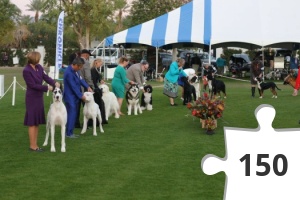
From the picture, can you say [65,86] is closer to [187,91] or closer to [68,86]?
[68,86]

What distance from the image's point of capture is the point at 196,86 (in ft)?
66.4

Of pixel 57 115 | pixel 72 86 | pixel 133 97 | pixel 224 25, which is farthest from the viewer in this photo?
pixel 224 25

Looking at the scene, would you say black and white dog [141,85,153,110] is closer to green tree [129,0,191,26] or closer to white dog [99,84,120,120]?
white dog [99,84,120,120]

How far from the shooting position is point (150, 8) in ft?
196

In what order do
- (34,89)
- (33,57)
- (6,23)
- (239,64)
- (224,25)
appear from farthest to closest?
(6,23), (239,64), (224,25), (34,89), (33,57)

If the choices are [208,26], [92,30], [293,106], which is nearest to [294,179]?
[293,106]

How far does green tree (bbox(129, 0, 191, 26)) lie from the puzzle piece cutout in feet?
187

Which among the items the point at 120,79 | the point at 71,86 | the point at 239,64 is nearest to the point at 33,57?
the point at 71,86

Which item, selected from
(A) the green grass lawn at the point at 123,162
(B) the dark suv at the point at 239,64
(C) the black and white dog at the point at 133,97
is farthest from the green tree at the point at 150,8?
(A) the green grass lawn at the point at 123,162

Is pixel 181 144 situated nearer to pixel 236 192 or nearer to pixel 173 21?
pixel 236 192

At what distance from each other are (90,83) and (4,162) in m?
4.43

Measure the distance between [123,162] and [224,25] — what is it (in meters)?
21.5

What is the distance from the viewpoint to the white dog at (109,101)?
1445 cm

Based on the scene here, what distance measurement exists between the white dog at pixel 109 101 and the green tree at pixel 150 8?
146ft
